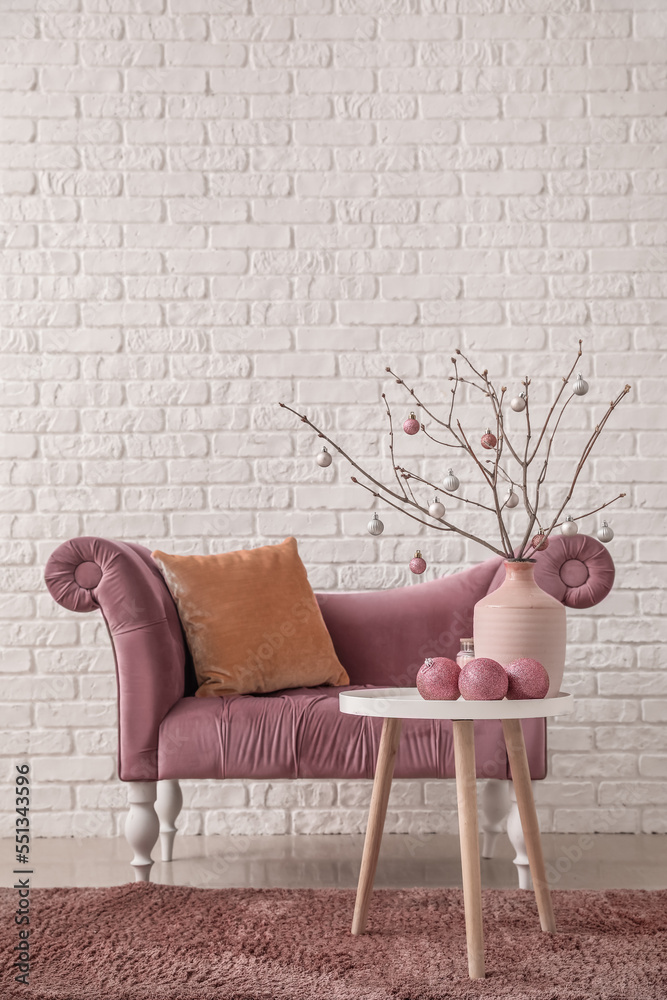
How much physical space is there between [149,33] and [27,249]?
0.80 metres

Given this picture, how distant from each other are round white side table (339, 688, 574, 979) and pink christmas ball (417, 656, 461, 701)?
3cm

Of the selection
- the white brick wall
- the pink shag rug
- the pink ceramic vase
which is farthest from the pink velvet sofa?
the white brick wall

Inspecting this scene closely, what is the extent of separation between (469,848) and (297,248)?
6.77 ft

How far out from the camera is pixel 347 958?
5.17ft

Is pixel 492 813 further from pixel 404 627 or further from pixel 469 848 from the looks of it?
pixel 469 848

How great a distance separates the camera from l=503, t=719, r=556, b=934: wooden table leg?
5.69 ft

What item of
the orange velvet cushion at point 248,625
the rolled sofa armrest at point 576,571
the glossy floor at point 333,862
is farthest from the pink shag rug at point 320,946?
the rolled sofa armrest at point 576,571

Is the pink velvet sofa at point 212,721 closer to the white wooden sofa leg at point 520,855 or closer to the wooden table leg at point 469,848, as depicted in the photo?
the white wooden sofa leg at point 520,855

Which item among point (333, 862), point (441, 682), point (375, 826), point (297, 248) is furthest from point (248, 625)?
point (297, 248)

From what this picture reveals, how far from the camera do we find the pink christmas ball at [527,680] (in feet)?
5.21

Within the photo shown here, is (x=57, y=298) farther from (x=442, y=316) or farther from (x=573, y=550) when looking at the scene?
(x=573, y=550)

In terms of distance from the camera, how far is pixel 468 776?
60.9 inches

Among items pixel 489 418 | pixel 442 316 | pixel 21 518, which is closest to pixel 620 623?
pixel 489 418

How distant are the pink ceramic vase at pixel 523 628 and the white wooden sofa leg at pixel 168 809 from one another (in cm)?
107
